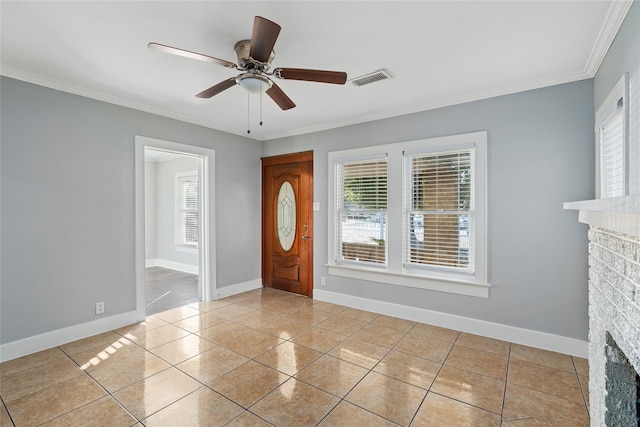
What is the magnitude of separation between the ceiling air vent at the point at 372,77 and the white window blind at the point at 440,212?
1.15 meters

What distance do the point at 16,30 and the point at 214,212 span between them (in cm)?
275

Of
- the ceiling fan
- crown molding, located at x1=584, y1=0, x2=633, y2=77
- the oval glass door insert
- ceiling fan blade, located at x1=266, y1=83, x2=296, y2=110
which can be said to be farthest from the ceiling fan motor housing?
the oval glass door insert

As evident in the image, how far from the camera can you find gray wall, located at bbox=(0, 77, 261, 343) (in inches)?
108

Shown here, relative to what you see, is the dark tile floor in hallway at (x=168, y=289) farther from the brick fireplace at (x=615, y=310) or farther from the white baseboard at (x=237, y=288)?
the brick fireplace at (x=615, y=310)

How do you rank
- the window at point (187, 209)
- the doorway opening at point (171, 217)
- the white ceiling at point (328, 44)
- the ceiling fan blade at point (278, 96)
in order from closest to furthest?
the white ceiling at point (328, 44)
the ceiling fan blade at point (278, 96)
the doorway opening at point (171, 217)
the window at point (187, 209)

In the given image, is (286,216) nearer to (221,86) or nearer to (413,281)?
(413,281)

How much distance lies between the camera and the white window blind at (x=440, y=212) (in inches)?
132

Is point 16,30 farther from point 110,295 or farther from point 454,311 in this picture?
point 454,311

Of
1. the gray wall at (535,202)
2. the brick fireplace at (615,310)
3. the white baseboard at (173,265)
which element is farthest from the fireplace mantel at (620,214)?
the white baseboard at (173,265)

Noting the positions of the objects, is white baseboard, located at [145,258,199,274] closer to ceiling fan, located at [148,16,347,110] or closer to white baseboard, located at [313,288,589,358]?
white baseboard, located at [313,288,589,358]

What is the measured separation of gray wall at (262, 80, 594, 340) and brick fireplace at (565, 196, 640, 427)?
1411 mm

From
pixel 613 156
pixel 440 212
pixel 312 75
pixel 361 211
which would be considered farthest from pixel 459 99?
pixel 312 75

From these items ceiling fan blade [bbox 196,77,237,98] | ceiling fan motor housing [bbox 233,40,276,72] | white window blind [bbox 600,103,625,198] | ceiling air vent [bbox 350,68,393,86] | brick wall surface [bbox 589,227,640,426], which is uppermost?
ceiling air vent [bbox 350,68,393,86]

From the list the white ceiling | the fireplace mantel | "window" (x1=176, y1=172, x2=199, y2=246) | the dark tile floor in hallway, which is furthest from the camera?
"window" (x1=176, y1=172, x2=199, y2=246)
